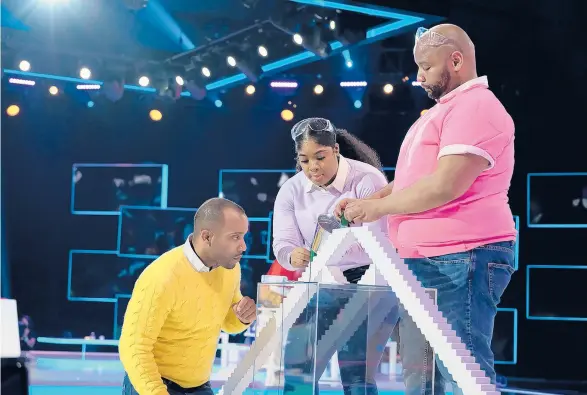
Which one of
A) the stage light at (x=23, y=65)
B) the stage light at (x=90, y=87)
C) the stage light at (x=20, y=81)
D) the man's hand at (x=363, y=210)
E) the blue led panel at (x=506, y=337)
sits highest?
the stage light at (x=23, y=65)

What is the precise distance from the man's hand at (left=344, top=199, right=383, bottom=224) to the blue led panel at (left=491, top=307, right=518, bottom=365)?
6.58m

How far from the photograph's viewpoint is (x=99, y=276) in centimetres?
944

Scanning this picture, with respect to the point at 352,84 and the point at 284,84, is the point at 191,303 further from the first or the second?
the point at 284,84

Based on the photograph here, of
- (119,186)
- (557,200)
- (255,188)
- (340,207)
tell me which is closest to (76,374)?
(119,186)

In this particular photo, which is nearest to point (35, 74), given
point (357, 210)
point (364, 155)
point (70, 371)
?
point (70, 371)

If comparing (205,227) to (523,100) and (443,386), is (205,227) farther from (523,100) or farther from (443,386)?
(523,100)

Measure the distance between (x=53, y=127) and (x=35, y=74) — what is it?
61 centimetres

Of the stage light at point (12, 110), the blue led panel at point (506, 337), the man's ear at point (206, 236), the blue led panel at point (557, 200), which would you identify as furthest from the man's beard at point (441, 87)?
the stage light at point (12, 110)

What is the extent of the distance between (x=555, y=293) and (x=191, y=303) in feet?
20.7

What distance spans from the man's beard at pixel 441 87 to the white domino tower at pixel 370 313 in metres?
0.39

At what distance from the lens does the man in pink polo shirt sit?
2.00m

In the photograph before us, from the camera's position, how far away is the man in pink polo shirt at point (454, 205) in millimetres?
1996

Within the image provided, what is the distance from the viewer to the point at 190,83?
9062mm

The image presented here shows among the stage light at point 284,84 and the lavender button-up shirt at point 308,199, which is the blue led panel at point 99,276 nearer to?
the stage light at point 284,84
